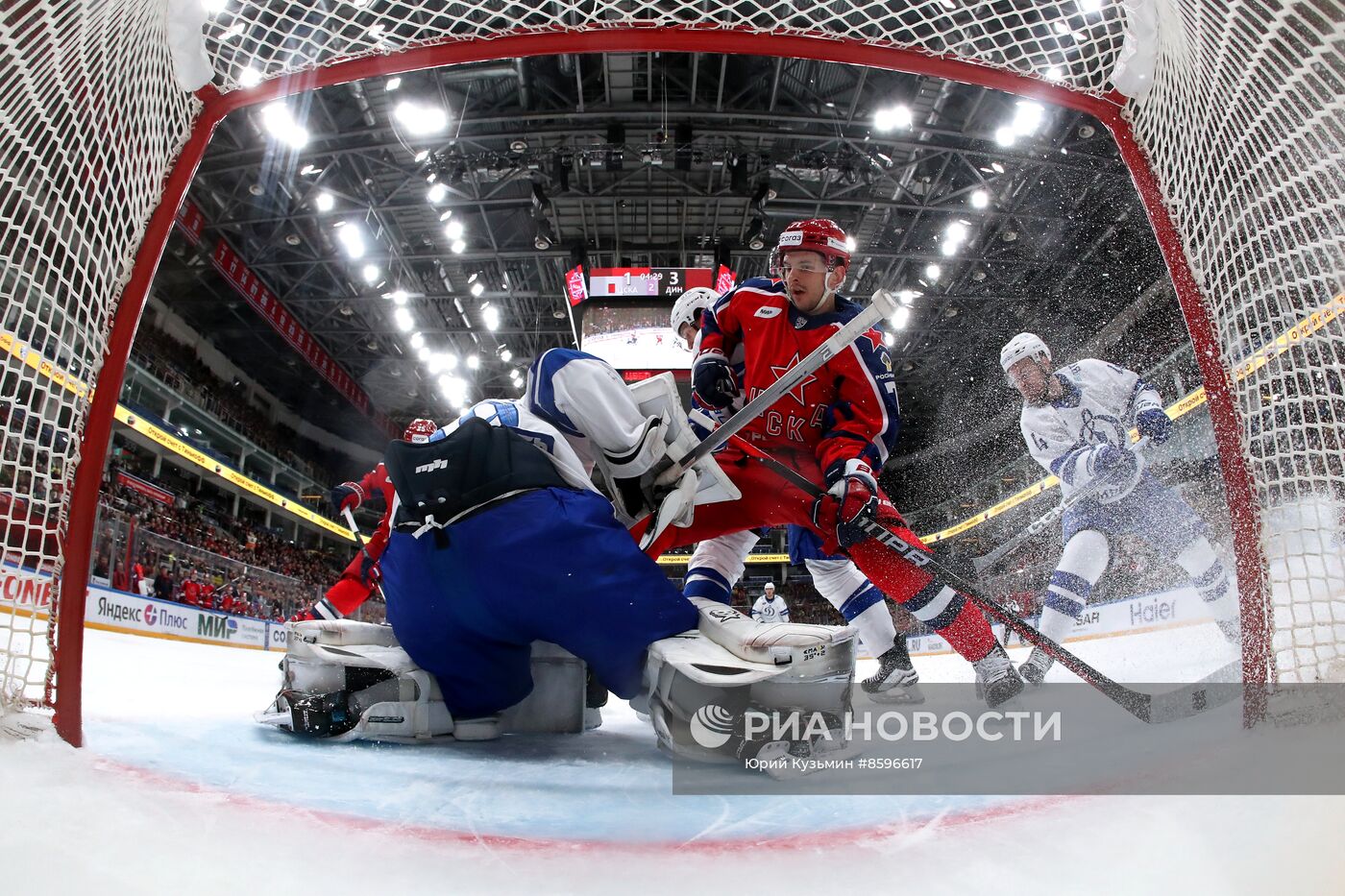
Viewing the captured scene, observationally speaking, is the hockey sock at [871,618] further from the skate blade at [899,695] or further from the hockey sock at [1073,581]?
the hockey sock at [1073,581]

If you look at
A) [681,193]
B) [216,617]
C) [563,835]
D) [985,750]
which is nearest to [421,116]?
[681,193]

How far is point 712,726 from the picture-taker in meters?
1.26

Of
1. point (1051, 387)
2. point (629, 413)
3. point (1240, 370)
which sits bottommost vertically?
point (629, 413)

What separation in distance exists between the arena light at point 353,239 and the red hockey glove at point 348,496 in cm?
964

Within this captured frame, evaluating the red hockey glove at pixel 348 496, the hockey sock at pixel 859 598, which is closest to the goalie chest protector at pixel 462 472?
the hockey sock at pixel 859 598

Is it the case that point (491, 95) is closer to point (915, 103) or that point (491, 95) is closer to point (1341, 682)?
point (915, 103)

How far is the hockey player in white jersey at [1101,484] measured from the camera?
2.58m

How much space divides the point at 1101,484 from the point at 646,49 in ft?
6.48

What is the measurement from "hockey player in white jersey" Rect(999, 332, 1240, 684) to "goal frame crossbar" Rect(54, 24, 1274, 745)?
1089 millimetres

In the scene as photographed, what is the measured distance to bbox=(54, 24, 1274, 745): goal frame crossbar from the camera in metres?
1.35

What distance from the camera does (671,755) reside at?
4.52 ft

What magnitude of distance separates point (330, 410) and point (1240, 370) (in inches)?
843

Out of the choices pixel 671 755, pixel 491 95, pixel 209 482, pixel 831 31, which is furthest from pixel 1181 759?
pixel 209 482

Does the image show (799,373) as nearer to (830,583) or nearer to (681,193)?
(830,583)
